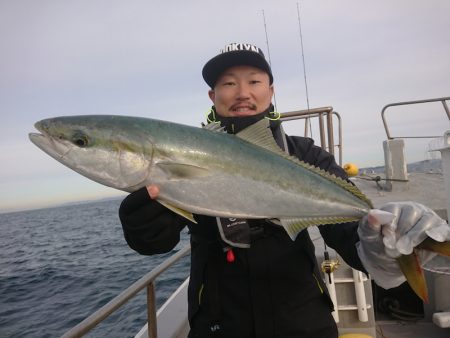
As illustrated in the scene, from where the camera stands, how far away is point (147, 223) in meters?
2.61

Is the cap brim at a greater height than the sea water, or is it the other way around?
the cap brim

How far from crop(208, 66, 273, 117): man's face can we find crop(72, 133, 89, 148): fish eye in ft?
4.51

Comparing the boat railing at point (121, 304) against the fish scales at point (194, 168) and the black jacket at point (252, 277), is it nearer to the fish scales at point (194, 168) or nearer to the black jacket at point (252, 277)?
the black jacket at point (252, 277)

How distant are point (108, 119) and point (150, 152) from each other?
43cm

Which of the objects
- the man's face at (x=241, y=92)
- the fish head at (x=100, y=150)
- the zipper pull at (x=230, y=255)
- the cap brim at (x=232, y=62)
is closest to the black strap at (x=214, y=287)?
the zipper pull at (x=230, y=255)

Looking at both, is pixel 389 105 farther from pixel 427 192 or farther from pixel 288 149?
pixel 288 149

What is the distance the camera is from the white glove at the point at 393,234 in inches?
86.7

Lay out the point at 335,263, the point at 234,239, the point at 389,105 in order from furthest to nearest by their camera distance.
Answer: the point at 389,105 → the point at 335,263 → the point at 234,239

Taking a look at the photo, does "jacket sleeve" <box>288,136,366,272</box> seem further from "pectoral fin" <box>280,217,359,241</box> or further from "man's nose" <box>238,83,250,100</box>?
"man's nose" <box>238,83,250,100</box>

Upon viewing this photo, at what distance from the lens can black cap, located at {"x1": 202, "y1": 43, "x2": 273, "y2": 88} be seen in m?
3.18

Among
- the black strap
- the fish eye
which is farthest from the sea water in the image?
the fish eye

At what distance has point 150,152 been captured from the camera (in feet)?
7.86

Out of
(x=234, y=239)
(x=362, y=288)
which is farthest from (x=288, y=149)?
(x=362, y=288)

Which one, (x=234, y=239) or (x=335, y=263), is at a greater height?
(x=234, y=239)
